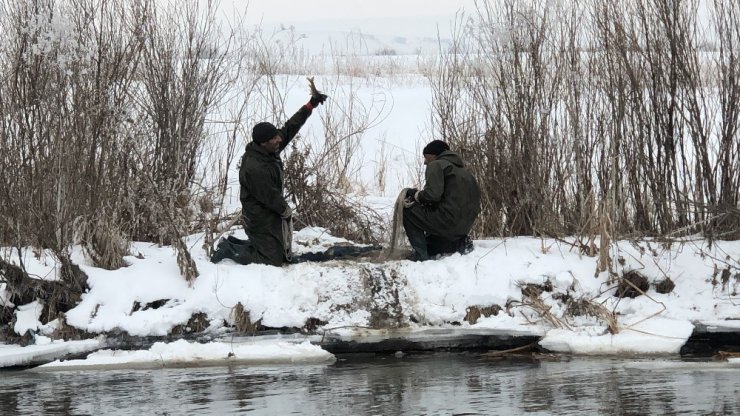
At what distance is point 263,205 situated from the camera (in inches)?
408

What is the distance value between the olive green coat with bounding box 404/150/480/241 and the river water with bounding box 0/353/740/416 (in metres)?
1.54

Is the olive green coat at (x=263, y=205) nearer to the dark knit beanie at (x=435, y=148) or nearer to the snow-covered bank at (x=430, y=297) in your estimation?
the snow-covered bank at (x=430, y=297)

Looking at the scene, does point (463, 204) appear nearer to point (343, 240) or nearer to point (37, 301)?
point (343, 240)

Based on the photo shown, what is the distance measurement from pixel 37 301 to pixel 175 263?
1313 millimetres

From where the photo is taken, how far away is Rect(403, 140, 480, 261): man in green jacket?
10.4 metres

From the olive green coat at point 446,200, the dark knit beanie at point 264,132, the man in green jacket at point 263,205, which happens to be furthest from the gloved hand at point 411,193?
the dark knit beanie at point 264,132

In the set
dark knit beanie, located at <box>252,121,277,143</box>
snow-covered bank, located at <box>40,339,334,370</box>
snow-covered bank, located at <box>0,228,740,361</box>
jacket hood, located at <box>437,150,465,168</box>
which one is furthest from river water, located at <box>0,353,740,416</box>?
dark knit beanie, located at <box>252,121,277,143</box>

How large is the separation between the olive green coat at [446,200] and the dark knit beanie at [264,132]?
1.52 meters

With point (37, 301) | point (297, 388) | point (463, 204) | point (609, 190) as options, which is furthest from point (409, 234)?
point (37, 301)

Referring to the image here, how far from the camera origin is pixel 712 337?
9.56 m

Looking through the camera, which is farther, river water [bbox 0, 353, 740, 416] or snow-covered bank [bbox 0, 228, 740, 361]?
snow-covered bank [bbox 0, 228, 740, 361]

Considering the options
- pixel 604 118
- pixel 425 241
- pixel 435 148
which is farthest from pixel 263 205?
pixel 604 118

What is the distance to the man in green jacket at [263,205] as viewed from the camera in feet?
33.6

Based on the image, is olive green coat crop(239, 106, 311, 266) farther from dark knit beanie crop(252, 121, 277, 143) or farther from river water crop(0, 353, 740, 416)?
river water crop(0, 353, 740, 416)
